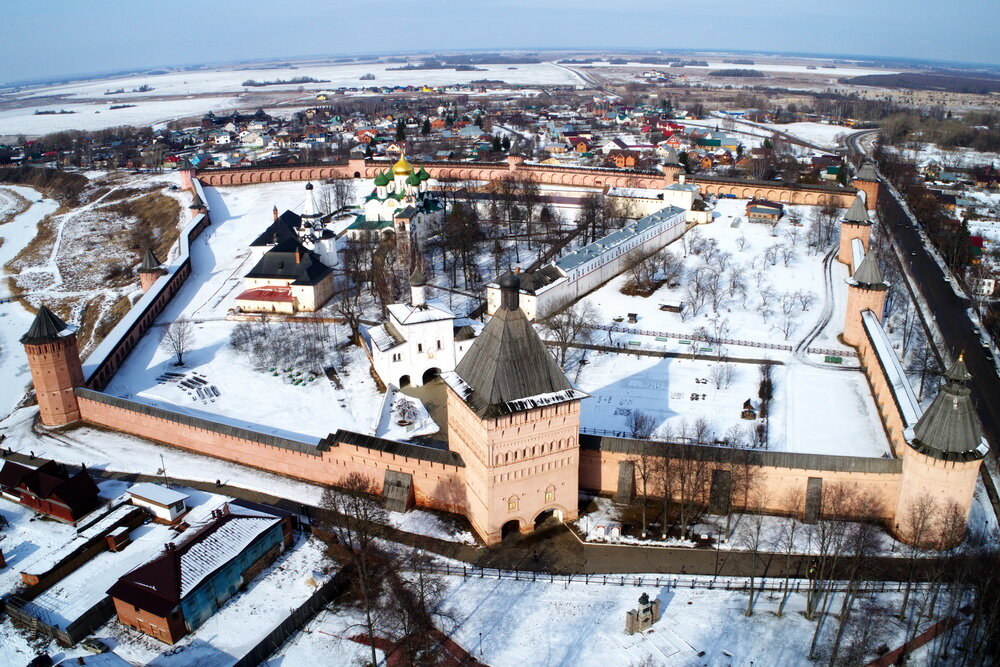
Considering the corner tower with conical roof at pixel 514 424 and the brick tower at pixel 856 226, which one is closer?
the corner tower with conical roof at pixel 514 424

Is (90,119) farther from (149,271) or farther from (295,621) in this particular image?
(295,621)

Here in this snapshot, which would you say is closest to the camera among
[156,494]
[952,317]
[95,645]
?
[95,645]

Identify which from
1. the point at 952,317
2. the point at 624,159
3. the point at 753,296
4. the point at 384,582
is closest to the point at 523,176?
the point at 624,159

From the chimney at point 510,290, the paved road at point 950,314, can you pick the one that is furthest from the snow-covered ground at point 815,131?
the chimney at point 510,290

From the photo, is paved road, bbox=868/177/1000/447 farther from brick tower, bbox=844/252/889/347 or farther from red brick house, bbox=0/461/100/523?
red brick house, bbox=0/461/100/523

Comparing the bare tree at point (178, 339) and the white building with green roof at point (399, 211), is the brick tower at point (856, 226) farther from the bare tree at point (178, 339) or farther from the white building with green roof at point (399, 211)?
the bare tree at point (178, 339)

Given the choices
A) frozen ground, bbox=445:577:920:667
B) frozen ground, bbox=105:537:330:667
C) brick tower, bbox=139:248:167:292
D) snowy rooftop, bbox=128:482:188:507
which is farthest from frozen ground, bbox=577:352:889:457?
brick tower, bbox=139:248:167:292
